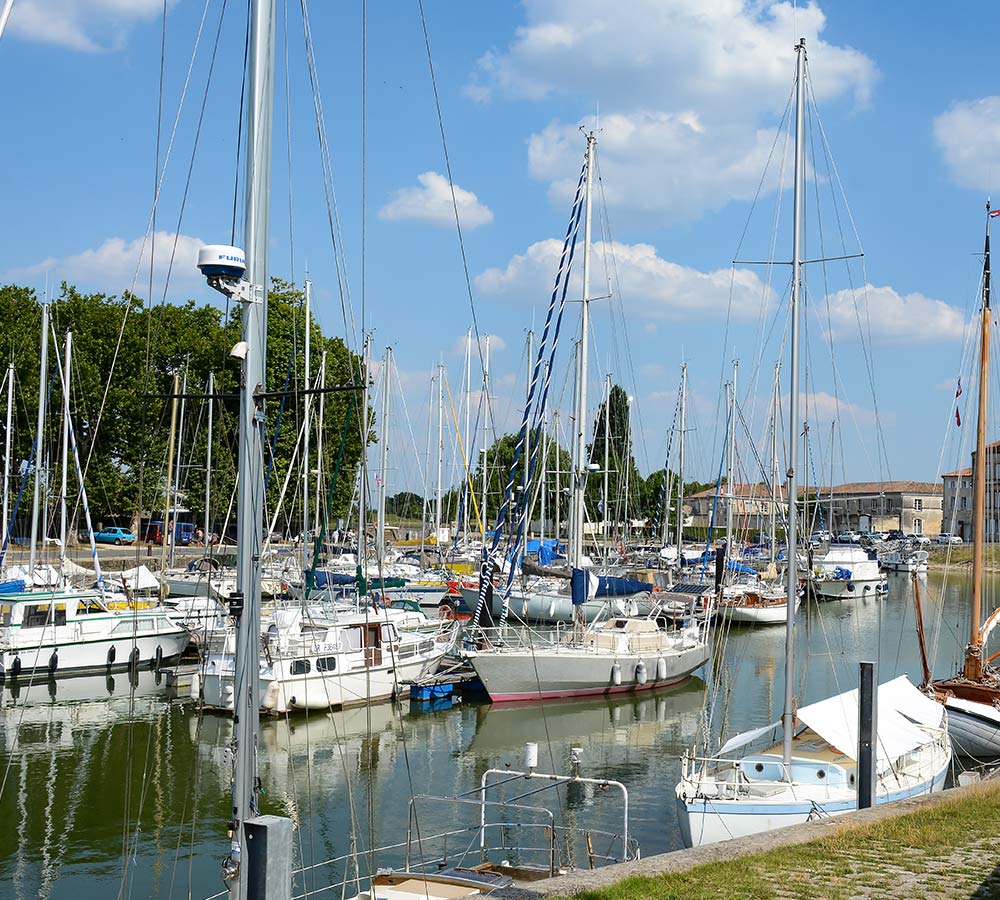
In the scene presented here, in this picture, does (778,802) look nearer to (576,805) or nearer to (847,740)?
(847,740)

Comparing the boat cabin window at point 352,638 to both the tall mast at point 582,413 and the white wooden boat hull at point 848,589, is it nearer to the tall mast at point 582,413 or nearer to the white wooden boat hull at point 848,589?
the tall mast at point 582,413

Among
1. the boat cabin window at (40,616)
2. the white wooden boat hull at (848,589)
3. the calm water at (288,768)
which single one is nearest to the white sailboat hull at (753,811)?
the calm water at (288,768)

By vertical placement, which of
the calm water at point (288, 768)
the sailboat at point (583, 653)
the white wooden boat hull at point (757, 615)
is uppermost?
the sailboat at point (583, 653)

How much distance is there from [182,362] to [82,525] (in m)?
11.9

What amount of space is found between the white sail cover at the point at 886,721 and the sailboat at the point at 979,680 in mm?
2881

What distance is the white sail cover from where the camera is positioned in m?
16.1

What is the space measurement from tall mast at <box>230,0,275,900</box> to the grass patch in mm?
3171

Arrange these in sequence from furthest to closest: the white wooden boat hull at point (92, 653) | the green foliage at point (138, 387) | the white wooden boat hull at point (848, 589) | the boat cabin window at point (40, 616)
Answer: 1. the white wooden boat hull at point (848, 589)
2. the green foliage at point (138, 387)
3. the boat cabin window at point (40, 616)
4. the white wooden boat hull at point (92, 653)

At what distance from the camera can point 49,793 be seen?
806 inches

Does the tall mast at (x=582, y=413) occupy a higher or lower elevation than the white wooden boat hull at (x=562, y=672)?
higher

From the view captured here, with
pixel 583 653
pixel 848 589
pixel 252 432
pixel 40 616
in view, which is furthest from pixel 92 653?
pixel 848 589

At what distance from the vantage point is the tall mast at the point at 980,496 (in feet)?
79.0

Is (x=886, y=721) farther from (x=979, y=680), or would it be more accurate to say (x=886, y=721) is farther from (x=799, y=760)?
(x=979, y=680)

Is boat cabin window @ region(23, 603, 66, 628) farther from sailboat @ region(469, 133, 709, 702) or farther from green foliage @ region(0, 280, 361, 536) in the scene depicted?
green foliage @ region(0, 280, 361, 536)
